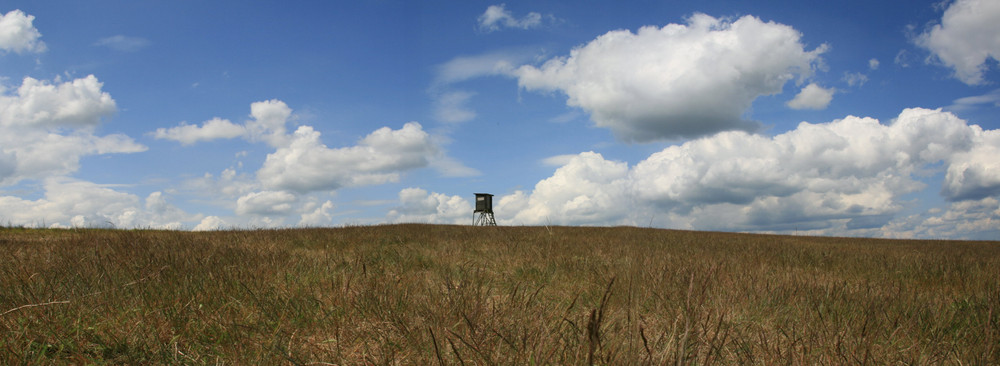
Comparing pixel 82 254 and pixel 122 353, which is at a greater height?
pixel 82 254

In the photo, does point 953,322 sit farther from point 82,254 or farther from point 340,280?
point 82,254

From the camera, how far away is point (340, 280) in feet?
12.7

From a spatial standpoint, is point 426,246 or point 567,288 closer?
point 567,288

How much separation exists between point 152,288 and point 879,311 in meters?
5.63

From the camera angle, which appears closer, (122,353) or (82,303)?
(122,353)

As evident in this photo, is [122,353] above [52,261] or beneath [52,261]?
beneath

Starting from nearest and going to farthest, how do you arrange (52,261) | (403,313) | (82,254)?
(403,313)
(52,261)
(82,254)

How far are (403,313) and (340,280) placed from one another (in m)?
1.20

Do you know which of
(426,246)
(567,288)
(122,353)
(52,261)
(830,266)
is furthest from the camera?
(426,246)

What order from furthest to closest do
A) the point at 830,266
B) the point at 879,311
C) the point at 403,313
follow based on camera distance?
the point at 830,266, the point at 879,311, the point at 403,313

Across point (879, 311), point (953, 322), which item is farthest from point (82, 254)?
point (953, 322)

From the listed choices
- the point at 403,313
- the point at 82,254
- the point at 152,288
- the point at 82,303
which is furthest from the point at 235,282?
the point at 82,254

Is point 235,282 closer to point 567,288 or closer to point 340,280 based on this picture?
point 340,280

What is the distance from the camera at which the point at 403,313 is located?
9.52 ft
